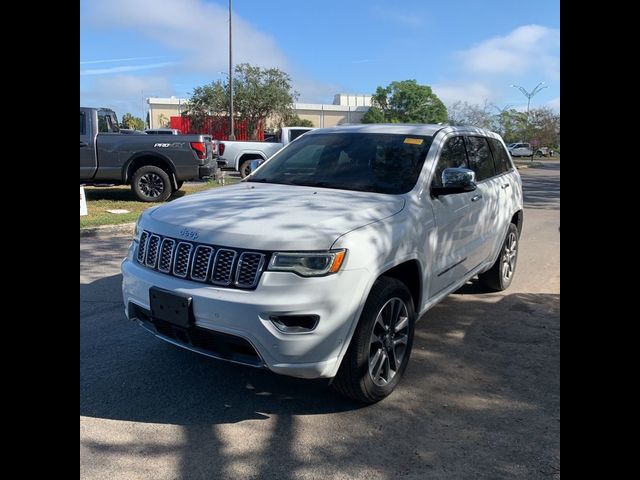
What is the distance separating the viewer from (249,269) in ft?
9.81

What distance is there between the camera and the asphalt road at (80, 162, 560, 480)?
9.22ft

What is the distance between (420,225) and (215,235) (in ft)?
4.79

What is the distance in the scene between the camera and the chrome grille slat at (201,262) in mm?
3104

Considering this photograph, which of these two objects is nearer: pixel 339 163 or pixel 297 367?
pixel 297 367

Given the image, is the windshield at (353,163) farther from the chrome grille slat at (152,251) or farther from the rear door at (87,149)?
the rear door at (87,149)

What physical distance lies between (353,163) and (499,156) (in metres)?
2.40

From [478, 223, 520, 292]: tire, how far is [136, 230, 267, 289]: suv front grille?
3.63 metres

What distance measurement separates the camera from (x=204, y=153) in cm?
1266

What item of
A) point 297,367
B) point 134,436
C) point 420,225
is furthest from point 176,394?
point 420,225

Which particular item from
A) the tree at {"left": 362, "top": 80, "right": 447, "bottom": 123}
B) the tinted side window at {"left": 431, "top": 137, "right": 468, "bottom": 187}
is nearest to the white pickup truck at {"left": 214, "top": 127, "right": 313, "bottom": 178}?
the tinted side window at {"left": 431, "top": 137, "right": 468, "bottom": 187}

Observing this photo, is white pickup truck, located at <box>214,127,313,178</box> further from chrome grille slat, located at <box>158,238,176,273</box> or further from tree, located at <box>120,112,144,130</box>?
tree, located at <box>120,112,144,130</box>

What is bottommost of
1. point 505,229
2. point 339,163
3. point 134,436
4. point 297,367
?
point 134,436
